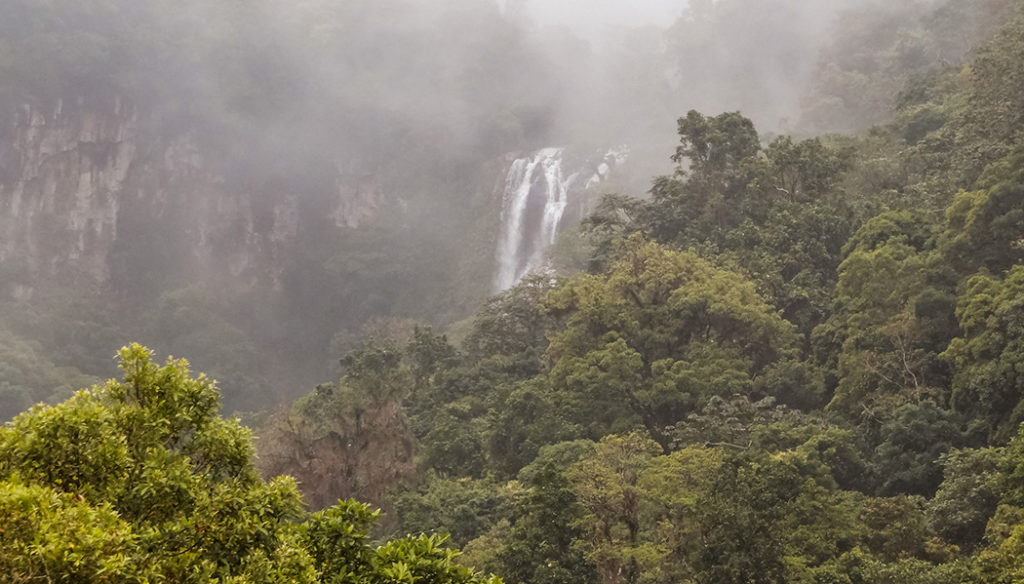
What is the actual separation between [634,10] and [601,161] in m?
42.2

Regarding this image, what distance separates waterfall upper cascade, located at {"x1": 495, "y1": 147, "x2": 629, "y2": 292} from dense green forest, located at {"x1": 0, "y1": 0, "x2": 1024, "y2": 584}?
1572 cm

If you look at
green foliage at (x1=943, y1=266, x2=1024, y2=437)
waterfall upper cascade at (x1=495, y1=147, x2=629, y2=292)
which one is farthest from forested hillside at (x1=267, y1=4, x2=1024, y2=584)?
waterfall upper cascade at (x1=495, y1=147, x2=629, y2=292)

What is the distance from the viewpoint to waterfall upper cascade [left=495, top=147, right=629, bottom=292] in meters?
52.0

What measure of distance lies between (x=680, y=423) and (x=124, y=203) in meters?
57.3

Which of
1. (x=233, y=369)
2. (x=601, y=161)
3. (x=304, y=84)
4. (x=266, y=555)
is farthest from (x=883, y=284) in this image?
(x=304, y=84)

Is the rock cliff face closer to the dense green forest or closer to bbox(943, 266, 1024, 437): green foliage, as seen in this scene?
the dense green forest

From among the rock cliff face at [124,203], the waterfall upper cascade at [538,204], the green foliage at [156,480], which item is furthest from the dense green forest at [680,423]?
the rock cliff face at [124,203]

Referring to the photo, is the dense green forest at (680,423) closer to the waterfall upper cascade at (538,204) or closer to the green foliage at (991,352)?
the green foliage at (991,352)

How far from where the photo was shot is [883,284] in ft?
73.5

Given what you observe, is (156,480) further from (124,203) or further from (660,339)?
(124,203)

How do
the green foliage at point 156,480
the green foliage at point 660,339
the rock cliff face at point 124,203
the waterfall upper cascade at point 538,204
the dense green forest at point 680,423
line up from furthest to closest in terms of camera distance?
1. the rock cliff face at point 124,203
2. the waterfall upper cascade at point 538,204
3. the green foliage at point 660,339
4. the dense green forest at point 680,423
5. the green foliage at point 156,480

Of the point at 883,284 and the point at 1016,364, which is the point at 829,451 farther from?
the point at 883,284

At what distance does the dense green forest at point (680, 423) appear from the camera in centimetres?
605

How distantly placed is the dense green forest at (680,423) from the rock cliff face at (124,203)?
124 ft
